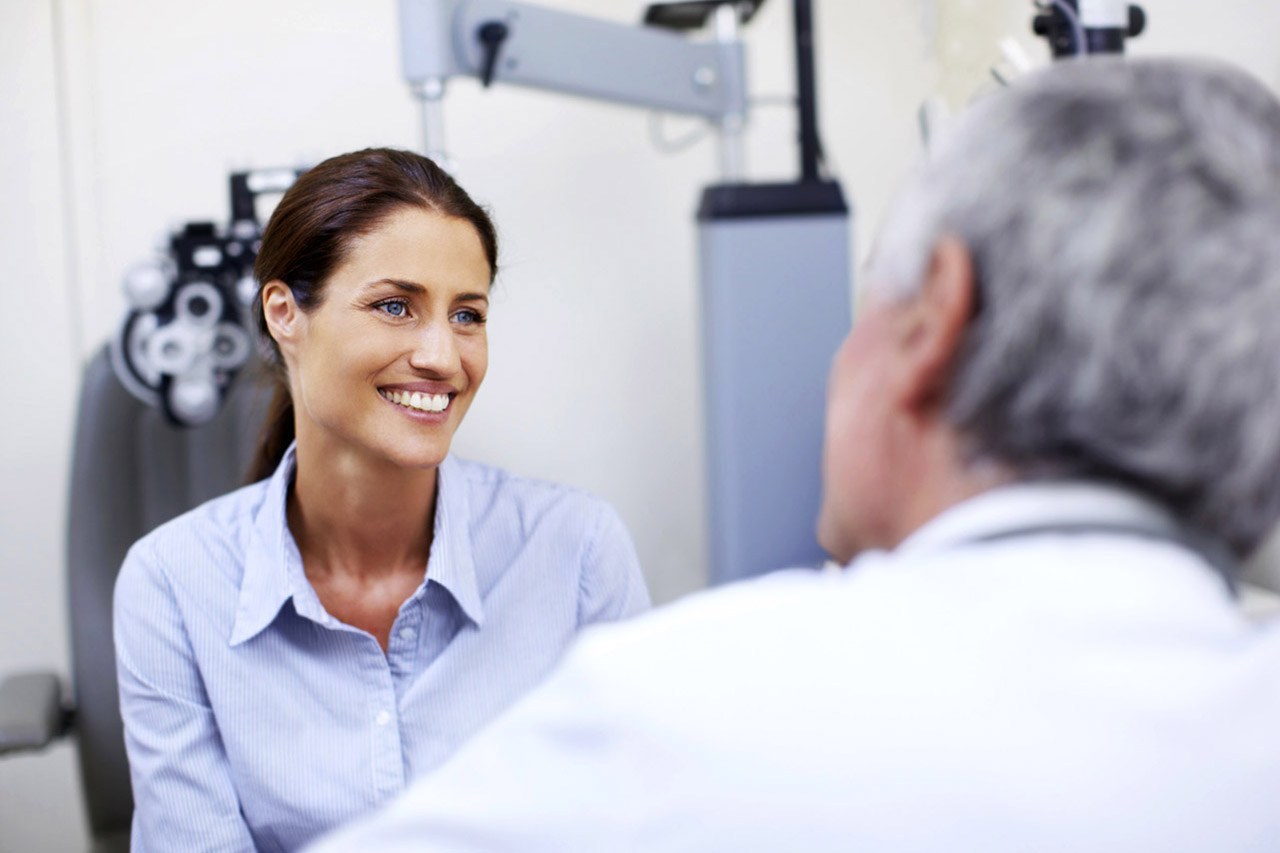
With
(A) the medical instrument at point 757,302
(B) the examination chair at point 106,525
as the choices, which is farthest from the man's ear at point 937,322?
(B) the examination chair at point 106,525

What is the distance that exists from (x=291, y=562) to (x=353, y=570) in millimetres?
110

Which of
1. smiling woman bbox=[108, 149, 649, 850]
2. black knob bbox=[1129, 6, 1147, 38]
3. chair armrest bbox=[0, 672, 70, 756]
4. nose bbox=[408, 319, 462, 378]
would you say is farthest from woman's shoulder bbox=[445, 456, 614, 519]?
black knob bbox=[1129, 6, 1147, 38]

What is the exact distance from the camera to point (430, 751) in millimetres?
1109

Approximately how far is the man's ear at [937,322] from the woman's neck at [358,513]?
799mm

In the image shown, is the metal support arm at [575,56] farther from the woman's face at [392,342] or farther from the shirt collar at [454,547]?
the shirt collar at [454,547]

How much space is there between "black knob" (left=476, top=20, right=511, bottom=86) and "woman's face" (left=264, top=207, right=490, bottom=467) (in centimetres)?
19

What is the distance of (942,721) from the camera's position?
0.42 m

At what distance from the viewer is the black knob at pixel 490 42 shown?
124cm

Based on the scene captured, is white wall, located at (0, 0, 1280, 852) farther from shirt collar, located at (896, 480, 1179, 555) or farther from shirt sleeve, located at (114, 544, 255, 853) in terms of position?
shirt collar, located at (896, 480, 1179, 555)

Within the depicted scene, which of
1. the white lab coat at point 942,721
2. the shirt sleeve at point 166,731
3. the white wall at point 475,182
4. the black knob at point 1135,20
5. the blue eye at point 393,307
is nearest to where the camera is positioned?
the white lab coat at point 942,721

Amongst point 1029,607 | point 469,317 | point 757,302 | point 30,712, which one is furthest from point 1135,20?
point 30,712

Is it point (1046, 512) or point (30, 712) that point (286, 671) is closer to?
point (30, 712)

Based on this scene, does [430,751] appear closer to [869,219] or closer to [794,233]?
[794,233]

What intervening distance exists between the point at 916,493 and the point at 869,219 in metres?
1.71
